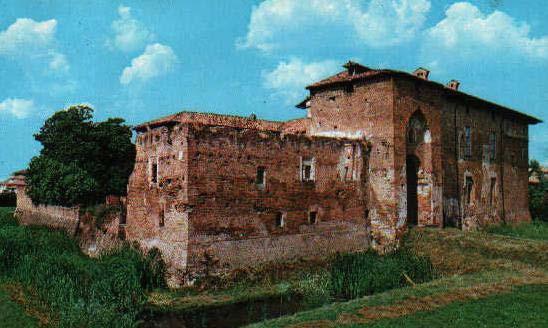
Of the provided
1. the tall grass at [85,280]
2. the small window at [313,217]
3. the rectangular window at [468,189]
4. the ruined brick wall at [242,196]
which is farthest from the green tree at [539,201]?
the tall grass at [85,280]

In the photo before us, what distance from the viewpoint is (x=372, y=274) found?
44.9 feet

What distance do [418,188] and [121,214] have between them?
13.0m

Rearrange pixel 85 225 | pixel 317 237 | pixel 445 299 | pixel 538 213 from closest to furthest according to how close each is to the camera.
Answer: pixel 445 299
pixel 317 237
pixel 85 225
pixel 538 213

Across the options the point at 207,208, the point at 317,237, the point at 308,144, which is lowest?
the point at 317,237

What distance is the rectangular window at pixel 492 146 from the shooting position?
26.5 meters

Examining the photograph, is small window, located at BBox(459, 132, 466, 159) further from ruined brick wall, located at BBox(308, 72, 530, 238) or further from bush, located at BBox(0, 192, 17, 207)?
bush, located at BBox(0, 192, 17, 207)

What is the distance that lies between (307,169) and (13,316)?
1084cm

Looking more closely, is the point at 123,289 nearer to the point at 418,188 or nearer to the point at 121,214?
the point at 121,214

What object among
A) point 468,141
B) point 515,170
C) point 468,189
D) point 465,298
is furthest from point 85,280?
point 515,170

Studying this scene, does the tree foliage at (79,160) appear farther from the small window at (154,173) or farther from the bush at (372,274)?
the bush at (372,274)

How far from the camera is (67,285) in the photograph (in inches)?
498

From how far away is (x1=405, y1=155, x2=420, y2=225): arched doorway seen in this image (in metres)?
21.8

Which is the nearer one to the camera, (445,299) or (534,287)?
(445,299)

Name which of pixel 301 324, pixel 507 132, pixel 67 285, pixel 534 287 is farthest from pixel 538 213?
pixel 67 285
